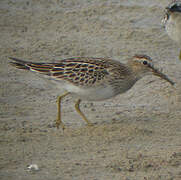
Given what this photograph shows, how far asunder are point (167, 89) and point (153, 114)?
1.00 metres

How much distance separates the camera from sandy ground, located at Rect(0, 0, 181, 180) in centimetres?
659

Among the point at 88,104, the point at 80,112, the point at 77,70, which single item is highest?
the point at 77,70

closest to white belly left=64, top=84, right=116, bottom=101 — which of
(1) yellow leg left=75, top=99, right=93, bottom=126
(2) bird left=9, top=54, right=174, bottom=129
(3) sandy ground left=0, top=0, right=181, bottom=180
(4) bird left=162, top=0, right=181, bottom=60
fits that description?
(2) bird left=9, top=54, right=174, bottom=129

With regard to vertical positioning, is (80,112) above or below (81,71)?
below

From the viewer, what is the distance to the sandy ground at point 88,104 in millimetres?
6594

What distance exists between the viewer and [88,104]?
8812 millimetres

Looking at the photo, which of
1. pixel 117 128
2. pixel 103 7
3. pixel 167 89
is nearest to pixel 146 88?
pixel 167 89

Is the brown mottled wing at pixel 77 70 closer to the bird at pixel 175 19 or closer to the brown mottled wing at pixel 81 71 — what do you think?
the brown mottled wing at pixel 81 71

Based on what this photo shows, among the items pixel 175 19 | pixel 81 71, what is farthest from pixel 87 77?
pixel 175 19

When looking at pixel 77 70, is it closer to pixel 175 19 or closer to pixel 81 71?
pixel 81 71

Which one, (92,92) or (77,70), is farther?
(77,70)

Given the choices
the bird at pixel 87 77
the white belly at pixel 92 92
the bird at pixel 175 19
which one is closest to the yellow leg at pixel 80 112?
the bird at pixel 87 77

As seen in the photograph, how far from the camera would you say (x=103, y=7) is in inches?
504

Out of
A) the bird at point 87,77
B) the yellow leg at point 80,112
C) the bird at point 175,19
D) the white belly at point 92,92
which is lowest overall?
the yellow leg at point 80,112
